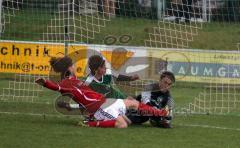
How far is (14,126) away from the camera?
1280cm

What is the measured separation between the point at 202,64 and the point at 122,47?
1.94 metres

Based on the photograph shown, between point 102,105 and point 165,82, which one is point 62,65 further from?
point 165,82

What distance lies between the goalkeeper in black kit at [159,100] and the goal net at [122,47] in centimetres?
235

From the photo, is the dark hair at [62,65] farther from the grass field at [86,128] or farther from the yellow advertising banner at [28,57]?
the yellow advertising banner at [28,57]

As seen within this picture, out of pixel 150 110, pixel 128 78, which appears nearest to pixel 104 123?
pixel 150 110

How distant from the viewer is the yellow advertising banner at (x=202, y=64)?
739 inches

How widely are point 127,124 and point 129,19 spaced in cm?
688

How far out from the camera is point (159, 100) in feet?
43.9

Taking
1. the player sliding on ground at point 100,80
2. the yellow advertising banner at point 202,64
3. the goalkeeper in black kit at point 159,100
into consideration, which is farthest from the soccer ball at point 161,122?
the yellow advertising banner at point 202,64

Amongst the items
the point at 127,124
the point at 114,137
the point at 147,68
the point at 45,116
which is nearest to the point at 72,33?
the point at 147,68

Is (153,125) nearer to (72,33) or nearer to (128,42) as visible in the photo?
(72,33)

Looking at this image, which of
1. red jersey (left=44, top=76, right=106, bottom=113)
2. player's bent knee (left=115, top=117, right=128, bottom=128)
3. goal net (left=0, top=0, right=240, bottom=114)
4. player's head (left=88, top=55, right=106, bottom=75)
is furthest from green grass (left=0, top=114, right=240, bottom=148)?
goal net (left=0, top=0, right=240, bottom=114)

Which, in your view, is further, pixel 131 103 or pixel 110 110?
pixel 131 103

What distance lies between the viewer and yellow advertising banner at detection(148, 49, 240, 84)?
18781 millimetres
